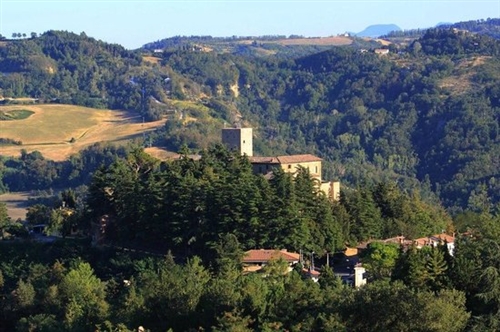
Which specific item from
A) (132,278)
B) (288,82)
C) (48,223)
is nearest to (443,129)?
(288,82)

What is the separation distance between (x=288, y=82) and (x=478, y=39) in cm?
3156

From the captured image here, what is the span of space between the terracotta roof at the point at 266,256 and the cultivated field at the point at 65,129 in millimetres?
72586

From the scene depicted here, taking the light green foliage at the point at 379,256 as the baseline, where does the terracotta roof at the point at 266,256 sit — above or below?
below

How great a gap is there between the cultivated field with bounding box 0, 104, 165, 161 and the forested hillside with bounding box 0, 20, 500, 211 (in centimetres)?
382

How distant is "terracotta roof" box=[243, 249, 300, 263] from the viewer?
1729 inches

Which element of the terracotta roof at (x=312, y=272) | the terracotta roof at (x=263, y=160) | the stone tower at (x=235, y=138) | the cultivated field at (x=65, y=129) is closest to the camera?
the terracotta roof at (x=312, y=272)

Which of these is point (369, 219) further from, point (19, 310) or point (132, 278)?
point (19, 310)

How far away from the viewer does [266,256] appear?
44.2m

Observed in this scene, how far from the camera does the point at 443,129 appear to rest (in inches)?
5133

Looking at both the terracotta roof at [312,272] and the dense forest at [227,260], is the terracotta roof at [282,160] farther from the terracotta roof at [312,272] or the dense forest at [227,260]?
the terracotta roof at [312,272]

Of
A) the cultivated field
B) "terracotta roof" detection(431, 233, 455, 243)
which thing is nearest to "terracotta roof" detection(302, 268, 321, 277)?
"terracotta roof" detection(431, 233, 455, 243)

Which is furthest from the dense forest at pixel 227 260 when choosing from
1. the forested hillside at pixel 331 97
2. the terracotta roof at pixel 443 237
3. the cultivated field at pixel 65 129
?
the cultivated field at pixel 65 129

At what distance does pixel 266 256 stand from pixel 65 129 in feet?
288

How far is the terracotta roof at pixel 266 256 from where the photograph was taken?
144 ft
